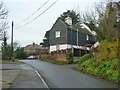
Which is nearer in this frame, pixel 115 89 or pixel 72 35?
pixel 115 89

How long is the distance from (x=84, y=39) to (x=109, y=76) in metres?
27.9

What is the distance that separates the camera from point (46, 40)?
60312 millimetres

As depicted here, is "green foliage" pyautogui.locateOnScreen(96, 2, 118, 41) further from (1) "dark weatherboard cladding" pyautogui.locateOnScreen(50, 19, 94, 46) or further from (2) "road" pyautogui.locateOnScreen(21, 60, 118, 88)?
(1) "dark weatherboard cladding" pyautogui.locateOnScreen(50, 19, 94, 46)

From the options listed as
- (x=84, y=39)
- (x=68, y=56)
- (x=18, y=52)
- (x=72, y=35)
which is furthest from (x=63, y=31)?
(x=18, y=52)

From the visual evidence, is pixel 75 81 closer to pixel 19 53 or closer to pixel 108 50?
pixel 108 50

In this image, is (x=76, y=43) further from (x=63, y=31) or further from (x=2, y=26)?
(x=2, y=26)

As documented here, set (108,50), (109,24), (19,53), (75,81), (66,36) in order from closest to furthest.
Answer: (75,81) < (108,50) < (109,24) < (66,36) < (19,53)

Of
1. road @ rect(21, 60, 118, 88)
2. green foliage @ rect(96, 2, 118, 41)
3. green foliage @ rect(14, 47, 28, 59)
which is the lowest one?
road @ rect(21, 60, 118, 88)

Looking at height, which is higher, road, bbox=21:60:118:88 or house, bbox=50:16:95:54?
house, bbox=50:16:95:54

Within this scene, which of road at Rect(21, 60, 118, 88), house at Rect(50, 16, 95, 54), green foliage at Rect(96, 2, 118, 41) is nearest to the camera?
road at Rect(21, 60, 118, 88)

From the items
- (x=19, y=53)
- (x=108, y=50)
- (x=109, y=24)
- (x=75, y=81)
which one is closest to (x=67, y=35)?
(x=19, y=53)

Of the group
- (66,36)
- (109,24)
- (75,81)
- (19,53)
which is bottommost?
(75,81)

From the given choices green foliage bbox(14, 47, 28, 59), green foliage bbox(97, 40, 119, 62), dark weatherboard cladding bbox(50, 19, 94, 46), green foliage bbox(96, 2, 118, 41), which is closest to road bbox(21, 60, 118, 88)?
green foliage bbox(97, 40, 119, 62)

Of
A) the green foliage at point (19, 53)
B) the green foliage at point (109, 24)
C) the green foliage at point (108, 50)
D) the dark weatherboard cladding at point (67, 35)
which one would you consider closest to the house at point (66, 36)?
the dark weatherboard cladding at point (67, 35)
